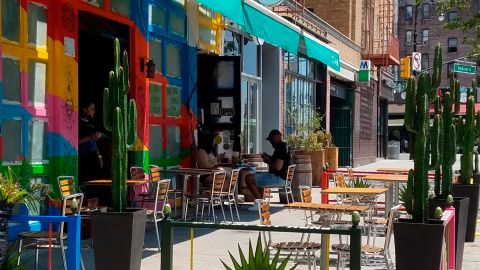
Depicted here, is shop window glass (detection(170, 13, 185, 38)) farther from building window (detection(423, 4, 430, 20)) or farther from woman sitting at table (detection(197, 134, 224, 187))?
building window (detection(423, 4, 430, 20))

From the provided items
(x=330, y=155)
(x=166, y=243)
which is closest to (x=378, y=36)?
(x=330, y=155)

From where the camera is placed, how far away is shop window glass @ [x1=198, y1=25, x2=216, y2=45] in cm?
1398

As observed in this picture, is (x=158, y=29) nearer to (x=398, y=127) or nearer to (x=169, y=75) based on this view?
(x=169, y=75)

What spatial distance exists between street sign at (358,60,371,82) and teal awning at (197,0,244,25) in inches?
780

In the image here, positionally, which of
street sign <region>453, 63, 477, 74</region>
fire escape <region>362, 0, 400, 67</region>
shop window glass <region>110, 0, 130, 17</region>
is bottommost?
shop window glass <region>110, 0, 130, 17</region>

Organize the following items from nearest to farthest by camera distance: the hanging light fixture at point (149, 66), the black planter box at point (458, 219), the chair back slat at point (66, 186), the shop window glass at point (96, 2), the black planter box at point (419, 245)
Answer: the black planter box at point (419, 245), the black planter box at point (458, 219), the chair back slat at point (66, 186), the shop window glass at point (96, 2), the hanging light fixture at point (149, 66)

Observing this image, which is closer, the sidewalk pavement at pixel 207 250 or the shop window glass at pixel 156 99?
the sidewalk pavement at pixel 207 250

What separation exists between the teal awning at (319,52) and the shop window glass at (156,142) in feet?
9.95

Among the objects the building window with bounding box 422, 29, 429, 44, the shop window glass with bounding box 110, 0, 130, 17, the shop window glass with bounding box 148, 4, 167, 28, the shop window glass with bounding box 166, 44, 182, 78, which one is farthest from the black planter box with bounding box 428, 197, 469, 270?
the building window with bounding box 422, 29, 429, 44

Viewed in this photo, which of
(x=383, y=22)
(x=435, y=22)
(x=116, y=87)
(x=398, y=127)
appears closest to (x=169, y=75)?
(x=116, y=87)

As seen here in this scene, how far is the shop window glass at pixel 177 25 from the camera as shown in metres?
12.8

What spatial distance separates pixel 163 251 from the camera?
15.1ft

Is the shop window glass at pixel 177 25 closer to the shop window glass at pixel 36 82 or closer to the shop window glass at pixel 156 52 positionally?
the shop window glass at pixel 156 52

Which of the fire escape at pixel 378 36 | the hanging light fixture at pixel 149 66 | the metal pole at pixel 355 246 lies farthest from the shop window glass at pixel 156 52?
the fire escape at pixel 378 36
